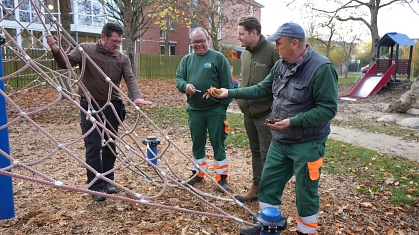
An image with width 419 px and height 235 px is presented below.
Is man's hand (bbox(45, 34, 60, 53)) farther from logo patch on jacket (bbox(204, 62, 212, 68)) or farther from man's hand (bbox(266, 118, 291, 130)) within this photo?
man's hand (bbox(266, 118, 291, 130))

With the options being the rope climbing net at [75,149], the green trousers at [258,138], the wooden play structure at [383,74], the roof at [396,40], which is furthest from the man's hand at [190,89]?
the roof at [396,40]

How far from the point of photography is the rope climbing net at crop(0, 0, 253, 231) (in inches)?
92.3

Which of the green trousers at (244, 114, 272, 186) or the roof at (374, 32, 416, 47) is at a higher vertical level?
the roof at (374, 32, 416, 47)

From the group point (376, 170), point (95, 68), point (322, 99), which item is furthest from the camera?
point (376, 170)

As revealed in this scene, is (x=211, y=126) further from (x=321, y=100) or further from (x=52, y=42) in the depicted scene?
(x=52, y=42)

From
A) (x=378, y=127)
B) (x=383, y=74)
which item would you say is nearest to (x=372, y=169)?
(x=378, y=127)

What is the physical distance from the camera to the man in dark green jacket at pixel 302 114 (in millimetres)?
2342

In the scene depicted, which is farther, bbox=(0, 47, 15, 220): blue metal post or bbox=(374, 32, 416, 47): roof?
bbox=(374, 32, 416, 47): roof

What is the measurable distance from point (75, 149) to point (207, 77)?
3.08 metres

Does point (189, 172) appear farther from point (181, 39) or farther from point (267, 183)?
point (181, 39)

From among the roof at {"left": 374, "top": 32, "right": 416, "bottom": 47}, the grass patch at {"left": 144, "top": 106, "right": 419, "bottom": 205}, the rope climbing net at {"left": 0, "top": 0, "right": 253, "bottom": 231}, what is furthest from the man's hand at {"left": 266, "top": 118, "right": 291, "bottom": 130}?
the roof at {"left": 374, "top": 32, "right": 416, "bottom": 47}

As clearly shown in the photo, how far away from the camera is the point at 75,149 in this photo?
5.70 m

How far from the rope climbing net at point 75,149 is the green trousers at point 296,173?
33cm

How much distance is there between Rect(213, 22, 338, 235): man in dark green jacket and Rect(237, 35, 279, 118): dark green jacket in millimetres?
658
